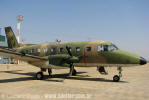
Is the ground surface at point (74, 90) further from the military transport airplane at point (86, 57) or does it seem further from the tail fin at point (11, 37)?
the tail fin at point (11, 37)

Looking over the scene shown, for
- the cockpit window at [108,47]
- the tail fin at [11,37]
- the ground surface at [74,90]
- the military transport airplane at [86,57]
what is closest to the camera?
the ground surface at [74,90]

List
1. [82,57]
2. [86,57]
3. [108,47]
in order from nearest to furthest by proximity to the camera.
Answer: [108,47] < [86,57] < [82,57]

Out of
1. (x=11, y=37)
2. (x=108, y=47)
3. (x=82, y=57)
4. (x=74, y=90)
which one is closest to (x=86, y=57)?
(x=82, y=57)

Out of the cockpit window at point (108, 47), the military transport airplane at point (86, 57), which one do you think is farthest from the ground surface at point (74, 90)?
the cockpit window at point (108, 47)

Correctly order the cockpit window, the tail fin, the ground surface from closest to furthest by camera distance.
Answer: the ground surface, the cockpit window, the tail fin

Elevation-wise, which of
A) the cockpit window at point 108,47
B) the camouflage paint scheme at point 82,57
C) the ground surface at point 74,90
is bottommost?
the ground surface at point 74,90

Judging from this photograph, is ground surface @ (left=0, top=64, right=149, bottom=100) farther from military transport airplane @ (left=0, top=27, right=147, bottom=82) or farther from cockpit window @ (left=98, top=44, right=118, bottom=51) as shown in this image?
cockpit window @ (left=98, top=44, right=118, bottom=51)

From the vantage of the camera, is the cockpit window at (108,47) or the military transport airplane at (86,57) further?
the cockpit window at (108,47)

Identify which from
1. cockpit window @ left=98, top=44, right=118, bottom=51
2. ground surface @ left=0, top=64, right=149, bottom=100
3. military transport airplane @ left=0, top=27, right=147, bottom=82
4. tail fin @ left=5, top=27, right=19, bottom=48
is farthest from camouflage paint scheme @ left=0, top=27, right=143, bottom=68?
tail fin @ left=5, top=27, right=19, bottom=48

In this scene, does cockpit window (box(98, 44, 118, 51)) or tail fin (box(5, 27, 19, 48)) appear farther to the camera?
tail fin (box(5, 27, 19, 48))

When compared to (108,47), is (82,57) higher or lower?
lower

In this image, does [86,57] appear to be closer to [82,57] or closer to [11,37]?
[82,57]

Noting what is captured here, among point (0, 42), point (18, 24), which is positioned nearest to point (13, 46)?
point (0, 42)

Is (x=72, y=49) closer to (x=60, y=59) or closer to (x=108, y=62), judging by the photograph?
(x=60, y=59)
